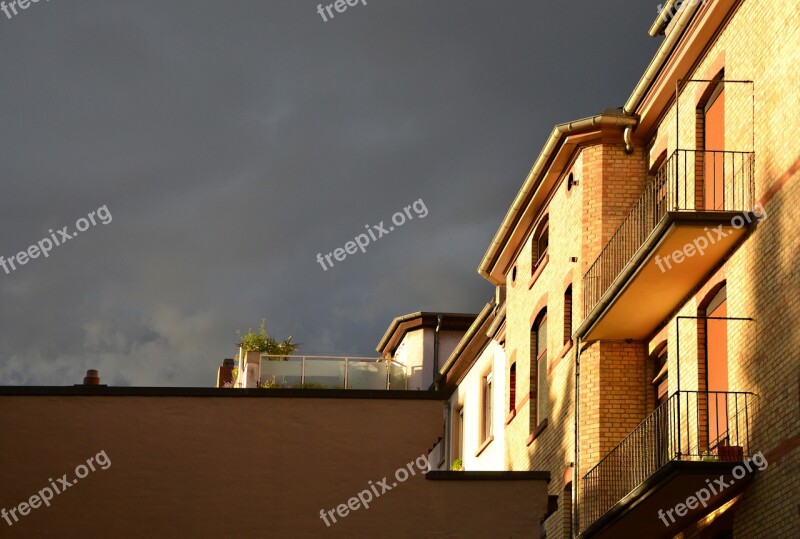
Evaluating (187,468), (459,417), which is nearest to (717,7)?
(187,468)

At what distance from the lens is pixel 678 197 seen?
68.3ft

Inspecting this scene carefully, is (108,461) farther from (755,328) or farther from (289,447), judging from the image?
(755,328)

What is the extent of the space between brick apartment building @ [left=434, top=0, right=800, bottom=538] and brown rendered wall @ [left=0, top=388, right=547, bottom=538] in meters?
1.99

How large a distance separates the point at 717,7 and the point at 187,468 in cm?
969

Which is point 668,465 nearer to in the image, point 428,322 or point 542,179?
point 542,179

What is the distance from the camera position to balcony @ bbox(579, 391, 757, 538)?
18078 millimetres

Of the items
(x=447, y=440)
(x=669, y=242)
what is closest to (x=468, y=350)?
(x=447, y=440)

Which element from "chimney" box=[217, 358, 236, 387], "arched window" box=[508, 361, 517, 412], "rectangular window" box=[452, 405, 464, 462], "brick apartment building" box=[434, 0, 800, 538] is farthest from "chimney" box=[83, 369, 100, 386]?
"chimney" box=[217, 358, 236, 387]

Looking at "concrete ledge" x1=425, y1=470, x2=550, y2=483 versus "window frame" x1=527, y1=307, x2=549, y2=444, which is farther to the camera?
"window frame" x1=527, y1=307, x2=549, y2=444

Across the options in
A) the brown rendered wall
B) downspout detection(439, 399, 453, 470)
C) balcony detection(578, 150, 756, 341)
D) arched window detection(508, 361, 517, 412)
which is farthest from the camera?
downspout detection(439, 399, 453, 470)

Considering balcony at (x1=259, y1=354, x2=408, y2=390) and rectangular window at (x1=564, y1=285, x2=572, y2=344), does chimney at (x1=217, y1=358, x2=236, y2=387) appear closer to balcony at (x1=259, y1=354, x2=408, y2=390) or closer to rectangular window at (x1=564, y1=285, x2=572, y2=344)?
balcony at (x1=259, y1=354, x2=408, y2=390)

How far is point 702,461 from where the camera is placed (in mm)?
17844

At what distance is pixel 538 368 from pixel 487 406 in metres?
6.49

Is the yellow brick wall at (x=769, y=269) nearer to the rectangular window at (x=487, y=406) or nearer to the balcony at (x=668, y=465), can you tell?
the balcony at (x=668, y=465)
